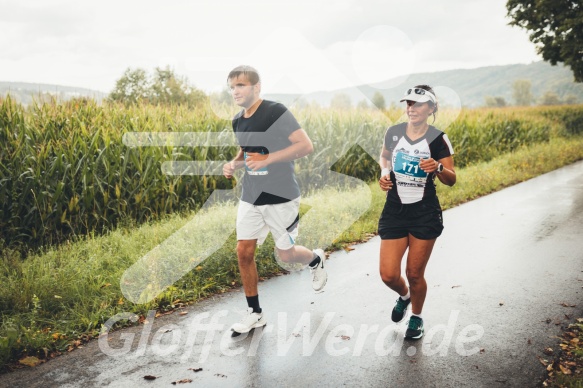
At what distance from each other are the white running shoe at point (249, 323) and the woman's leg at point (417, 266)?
52.7 inches

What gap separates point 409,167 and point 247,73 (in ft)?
5.12

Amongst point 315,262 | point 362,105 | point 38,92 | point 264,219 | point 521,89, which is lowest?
point 315,262

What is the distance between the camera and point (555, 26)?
34.9 m

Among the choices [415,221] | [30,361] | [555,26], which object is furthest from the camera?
[555,26]

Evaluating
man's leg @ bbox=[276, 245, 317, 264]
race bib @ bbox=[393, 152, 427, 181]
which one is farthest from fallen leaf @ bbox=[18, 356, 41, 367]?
race bib @ bbox=[393, 152, 427, 181]

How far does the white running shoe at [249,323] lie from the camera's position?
4.30 m

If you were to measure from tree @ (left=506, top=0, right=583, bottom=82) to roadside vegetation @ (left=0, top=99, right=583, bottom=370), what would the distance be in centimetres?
2534

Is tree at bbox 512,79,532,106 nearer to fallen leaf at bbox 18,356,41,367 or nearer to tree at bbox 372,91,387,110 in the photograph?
tree at bbox 372,91,387,110

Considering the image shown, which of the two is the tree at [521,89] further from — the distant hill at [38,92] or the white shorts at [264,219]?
the white shorts at [264,219]

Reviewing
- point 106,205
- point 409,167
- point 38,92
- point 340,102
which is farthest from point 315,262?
point 340,102

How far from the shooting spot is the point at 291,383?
3.43 meters

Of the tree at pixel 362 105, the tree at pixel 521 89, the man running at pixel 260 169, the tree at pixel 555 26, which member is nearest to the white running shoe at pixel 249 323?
the man running at pixel 260 169

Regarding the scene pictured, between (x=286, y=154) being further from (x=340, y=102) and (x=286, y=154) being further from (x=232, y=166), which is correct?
(x=340, y=102)

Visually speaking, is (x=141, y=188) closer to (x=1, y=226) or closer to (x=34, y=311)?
(x=1, y=226)
